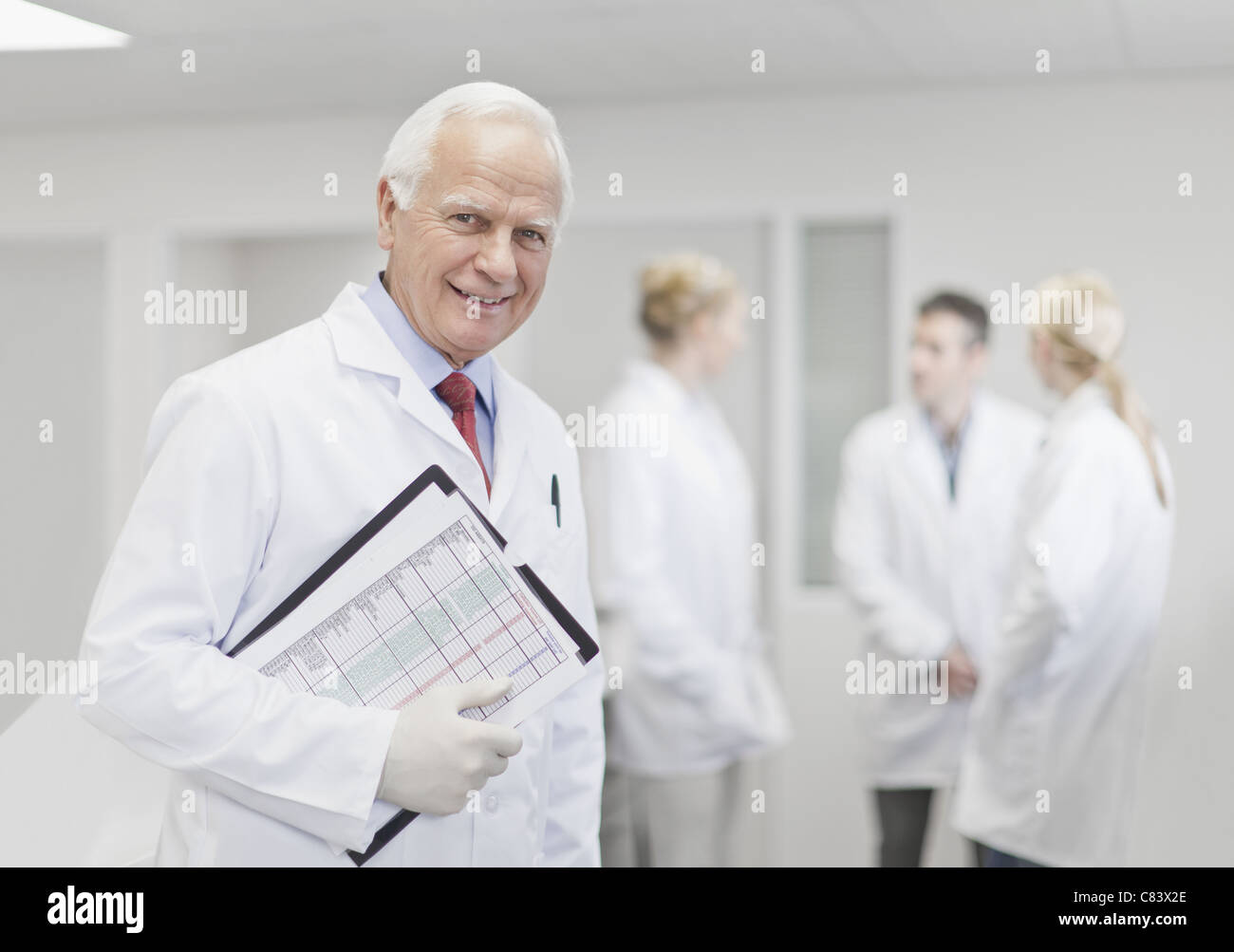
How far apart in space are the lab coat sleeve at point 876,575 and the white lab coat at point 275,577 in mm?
1224

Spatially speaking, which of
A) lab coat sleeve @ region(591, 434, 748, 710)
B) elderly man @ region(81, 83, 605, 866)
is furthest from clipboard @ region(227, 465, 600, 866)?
lab coat sleeve @ region(591, 434, 748, 710)

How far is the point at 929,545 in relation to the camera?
7.70 feet

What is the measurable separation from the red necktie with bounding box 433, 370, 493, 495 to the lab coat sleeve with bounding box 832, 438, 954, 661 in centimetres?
133

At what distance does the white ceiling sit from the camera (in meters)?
1.89

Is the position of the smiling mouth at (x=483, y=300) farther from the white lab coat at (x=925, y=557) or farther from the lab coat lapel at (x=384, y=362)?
the white lab coat at (x=925, y=557)

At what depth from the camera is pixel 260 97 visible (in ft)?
7.23

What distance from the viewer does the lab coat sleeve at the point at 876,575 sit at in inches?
89.7

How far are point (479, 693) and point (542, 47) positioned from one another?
1.44m

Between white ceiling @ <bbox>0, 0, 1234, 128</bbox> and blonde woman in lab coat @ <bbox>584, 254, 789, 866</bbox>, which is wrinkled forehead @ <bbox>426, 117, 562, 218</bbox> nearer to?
white ceiling @ <bbox>0, 0, 1234, 128</bbox>

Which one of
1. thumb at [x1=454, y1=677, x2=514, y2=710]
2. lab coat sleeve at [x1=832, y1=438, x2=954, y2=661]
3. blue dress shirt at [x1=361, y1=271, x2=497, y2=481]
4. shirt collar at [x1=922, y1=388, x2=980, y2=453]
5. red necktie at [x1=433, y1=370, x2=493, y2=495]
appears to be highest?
shirt collar at [x1=922, y1=388, x2=980, y2=453]

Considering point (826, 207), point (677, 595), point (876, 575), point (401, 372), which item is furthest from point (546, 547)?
point (826, 207)
